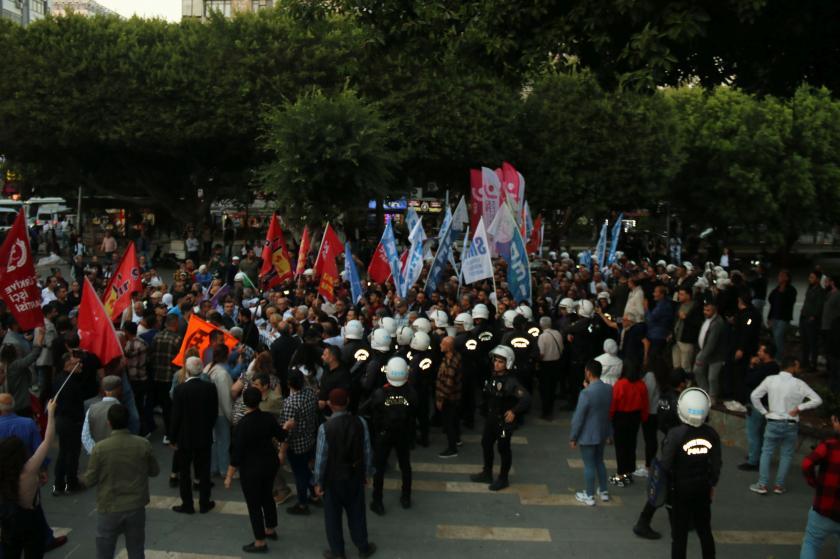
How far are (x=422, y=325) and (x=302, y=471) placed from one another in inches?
135

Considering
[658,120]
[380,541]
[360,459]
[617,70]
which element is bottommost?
[380,541]

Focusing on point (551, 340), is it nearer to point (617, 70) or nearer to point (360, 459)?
point (617, 70)

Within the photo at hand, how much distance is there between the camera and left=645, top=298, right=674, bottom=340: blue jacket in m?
12.2

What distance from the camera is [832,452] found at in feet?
20.5

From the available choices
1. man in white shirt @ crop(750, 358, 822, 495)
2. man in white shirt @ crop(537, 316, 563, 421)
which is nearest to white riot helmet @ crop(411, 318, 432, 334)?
man in white shirt @ crop(537, 316, 563, 421)

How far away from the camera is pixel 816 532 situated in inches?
250

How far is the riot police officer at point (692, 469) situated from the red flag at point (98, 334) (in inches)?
234

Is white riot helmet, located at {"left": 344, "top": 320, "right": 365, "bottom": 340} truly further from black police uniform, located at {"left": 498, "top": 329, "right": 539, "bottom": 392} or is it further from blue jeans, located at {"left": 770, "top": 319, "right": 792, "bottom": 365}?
blue jeans, located at {"left": 770, "top": 319, "right": 792, "bottom": 365}

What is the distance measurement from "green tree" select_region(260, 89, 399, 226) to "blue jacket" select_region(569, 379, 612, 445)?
15.8 m

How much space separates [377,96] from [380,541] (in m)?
26.5

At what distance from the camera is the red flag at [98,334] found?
9.07 meters

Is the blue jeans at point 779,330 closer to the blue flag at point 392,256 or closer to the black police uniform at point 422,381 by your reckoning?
the black police uniform at point 422,381

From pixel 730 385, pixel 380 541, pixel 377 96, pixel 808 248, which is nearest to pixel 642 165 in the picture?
pixel 377 96

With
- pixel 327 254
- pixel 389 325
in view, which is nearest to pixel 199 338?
pixel 389 325
